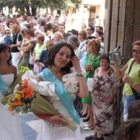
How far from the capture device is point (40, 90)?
3160 millimetres

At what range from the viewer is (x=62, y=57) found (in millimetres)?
3234

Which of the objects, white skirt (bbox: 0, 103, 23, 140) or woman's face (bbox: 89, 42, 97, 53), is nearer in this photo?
white skirt (bbox: 0, 103, 23, 140)

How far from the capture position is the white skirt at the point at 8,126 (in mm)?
4312

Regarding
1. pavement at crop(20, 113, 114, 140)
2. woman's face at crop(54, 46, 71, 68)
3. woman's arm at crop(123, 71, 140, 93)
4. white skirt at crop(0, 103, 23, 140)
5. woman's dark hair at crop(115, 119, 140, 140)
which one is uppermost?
woman's face at crop(54, 46, 71, 68)

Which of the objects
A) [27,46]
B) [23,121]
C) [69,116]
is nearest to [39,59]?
[27,46]

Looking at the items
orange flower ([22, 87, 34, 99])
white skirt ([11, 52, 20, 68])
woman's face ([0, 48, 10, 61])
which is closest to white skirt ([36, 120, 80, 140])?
orange flower ([22, 87, 34, 99])

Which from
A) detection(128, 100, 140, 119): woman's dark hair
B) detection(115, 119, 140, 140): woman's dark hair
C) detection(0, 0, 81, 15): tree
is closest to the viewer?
detection(115, 119, 140, 140): woman's dark hair

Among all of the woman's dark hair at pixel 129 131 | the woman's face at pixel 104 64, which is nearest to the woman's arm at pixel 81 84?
the woman's dark hair at pixel 129 131

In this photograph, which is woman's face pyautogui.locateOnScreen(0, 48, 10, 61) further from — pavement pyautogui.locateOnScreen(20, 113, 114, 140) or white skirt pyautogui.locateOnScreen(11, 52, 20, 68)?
white skirt pyautogui.locateOnScreen(11, 52, 20, 68)

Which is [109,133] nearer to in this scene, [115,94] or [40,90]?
[115,94]

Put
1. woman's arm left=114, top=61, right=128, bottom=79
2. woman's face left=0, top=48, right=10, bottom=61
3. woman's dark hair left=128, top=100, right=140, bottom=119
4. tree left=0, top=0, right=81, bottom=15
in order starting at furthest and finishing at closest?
1. tree left=0, top=0, right=81, bottom=15
2. woman's arm left=114, top=61, right=128, bottom=79
3. woman's face left=0, top=48, right=10, bottom=61
4. woman's dark hair left=128, top=100, right=140, bottom=119

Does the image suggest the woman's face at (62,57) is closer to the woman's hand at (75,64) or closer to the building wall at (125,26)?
the woman's hand at (75,64)

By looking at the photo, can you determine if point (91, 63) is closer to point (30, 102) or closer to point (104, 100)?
point (104, 100)

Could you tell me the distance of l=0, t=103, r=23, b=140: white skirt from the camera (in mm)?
4312
